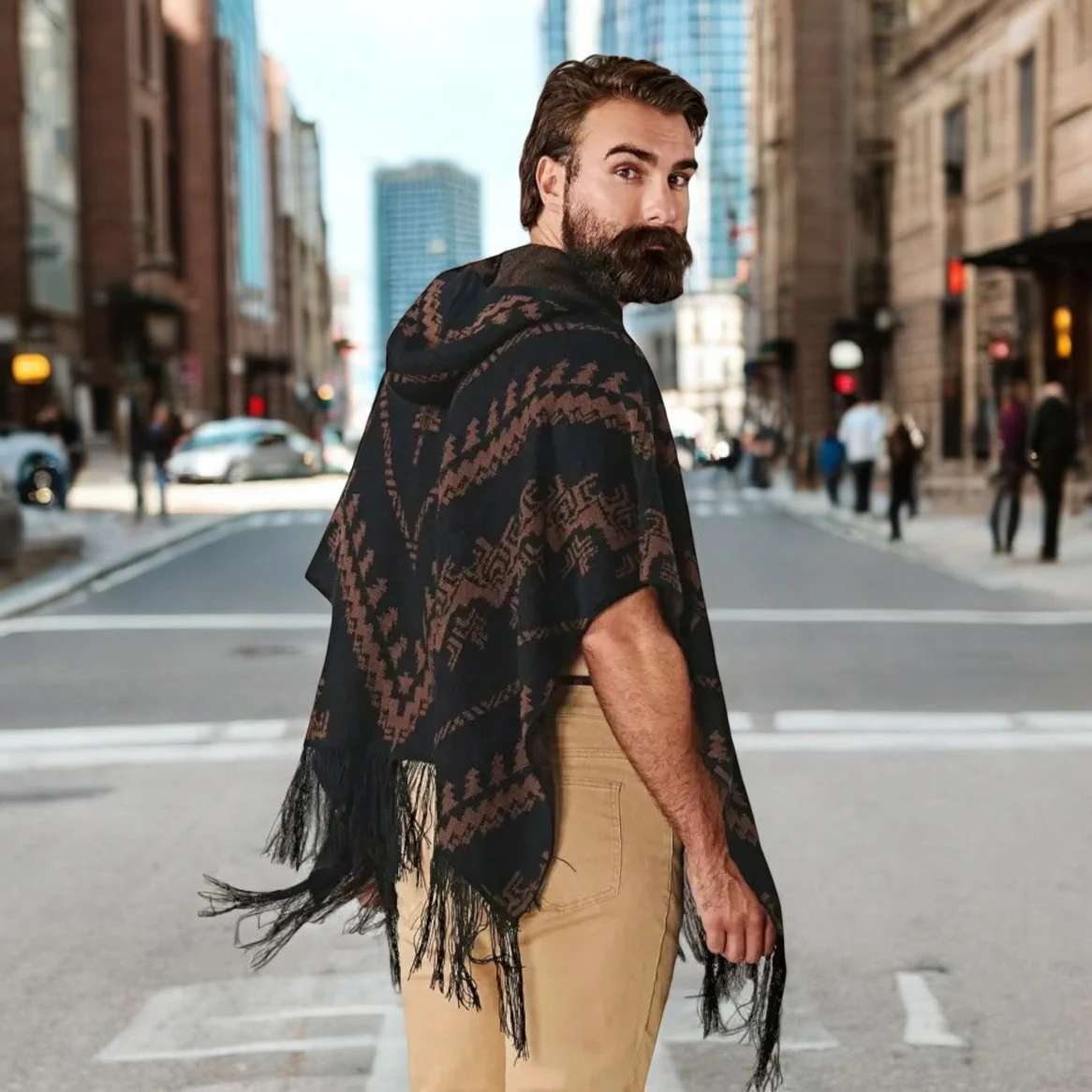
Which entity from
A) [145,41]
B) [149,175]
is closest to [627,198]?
[149,175]

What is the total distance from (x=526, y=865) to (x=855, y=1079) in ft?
7.92

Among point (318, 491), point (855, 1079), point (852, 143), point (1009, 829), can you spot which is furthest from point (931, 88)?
point (855, 1079)

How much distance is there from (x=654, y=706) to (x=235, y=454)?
152 ft

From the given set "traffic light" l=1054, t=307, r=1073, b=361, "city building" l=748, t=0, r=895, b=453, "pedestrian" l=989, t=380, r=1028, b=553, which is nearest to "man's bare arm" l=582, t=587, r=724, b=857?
"pedestrian" l=989, t=380, r=1028, b=553

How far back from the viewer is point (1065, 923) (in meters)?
6.27

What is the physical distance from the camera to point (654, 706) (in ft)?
8.21

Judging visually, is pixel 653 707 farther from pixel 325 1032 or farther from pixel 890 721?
pixel 890 721

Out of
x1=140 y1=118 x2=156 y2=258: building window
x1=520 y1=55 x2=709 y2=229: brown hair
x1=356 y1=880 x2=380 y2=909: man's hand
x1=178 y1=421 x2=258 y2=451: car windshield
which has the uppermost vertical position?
x1=140 y1=118 x2=156 y2=258: building window

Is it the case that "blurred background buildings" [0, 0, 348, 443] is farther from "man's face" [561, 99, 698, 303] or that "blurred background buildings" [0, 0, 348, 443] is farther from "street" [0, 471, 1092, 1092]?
"man's face" [561, 99, 698, 303]

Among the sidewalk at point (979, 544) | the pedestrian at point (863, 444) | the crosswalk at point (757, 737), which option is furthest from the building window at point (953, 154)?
the crosswalk at point (757, 737)

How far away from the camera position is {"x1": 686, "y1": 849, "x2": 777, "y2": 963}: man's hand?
8.45 ft

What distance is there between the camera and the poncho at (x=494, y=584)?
2512mm

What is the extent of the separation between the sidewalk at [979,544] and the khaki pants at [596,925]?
15.0m

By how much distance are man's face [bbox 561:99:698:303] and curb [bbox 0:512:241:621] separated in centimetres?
1508
